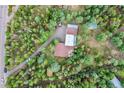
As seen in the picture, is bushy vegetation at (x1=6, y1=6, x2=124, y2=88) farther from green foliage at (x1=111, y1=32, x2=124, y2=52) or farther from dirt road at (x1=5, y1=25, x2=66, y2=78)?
dirt road at (x1=5, y1=25, x2=66, y2=78)

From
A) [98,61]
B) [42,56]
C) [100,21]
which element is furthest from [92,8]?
[42,56]

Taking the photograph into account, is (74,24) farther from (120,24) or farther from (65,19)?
(120,24)

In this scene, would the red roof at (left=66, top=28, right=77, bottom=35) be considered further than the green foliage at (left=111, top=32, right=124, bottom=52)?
Yes

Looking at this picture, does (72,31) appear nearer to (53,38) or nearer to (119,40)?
(53,38)

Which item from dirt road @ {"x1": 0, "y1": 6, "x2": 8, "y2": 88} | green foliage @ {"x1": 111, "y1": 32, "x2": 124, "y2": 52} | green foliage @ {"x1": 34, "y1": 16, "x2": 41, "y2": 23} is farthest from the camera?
dirt road @ {"x1": 0, "y1": 6, "x2": 8, "y2": 88}

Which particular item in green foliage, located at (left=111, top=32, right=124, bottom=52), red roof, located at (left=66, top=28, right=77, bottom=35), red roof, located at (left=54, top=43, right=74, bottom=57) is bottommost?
red roof, located at (left=54, top=43, right=74, bottom=57)

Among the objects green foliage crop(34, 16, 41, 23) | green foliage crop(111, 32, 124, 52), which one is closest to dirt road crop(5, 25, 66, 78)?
green foliage crop(34, 16, 41, 23)

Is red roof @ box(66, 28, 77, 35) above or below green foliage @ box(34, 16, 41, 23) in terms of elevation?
below

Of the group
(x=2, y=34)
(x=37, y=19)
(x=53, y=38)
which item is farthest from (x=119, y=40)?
(x=2, y=34)

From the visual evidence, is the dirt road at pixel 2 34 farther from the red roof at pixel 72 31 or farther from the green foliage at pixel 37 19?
the red roof at pixel 72 31
